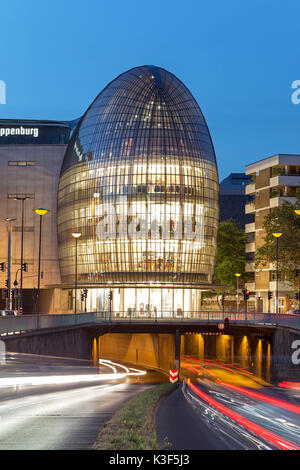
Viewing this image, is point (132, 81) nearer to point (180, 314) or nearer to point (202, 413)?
point (180, 314)

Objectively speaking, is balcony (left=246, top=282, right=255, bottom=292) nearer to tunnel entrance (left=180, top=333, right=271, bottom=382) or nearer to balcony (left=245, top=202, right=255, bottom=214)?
balcony (left=245, top=202, right=255, bottom=214)

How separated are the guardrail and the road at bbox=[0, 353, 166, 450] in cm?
1476

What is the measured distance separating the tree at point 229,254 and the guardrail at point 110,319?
19174 millimetres

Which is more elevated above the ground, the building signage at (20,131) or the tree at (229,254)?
the building signage at (20,131)

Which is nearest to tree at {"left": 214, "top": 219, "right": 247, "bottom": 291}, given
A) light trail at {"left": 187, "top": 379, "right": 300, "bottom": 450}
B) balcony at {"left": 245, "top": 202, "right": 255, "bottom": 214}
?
balcony at {"left": 245, "top": 202, "right": 255, "bottom": 214}

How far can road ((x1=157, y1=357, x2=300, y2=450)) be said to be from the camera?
19.0 meters

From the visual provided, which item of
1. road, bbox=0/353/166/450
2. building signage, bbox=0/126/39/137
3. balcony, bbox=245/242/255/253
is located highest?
building signage, bbox=0/126/39/137

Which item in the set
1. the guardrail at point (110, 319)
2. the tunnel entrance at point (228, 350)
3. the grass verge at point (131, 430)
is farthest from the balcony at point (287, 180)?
the grass verge at point (131, 430)

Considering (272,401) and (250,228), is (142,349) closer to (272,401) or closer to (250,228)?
(250,228)

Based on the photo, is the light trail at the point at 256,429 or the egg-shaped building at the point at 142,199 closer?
the light trail at the point at 256,429

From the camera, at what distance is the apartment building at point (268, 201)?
119188 millimetres

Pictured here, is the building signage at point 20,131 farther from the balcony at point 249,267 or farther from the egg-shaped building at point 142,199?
the balcony at point 249,267

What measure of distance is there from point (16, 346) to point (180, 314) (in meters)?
58.5
